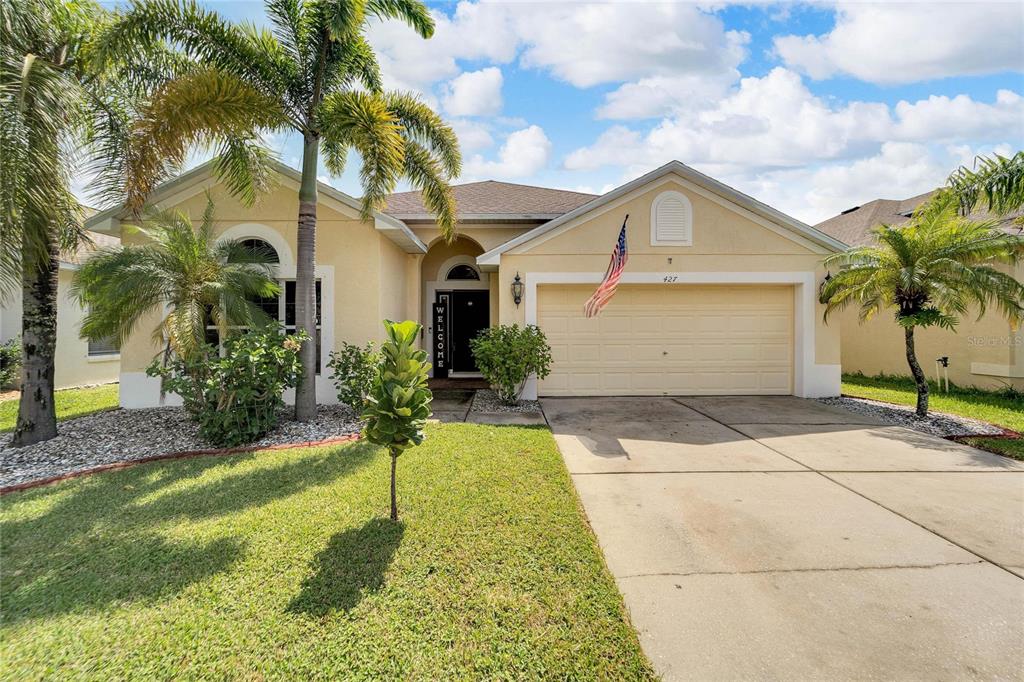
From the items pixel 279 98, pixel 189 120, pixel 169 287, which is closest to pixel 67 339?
pixel 169 287

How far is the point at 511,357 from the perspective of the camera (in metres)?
9.31

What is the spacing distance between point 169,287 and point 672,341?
9.95 metres

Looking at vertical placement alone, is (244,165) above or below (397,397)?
above

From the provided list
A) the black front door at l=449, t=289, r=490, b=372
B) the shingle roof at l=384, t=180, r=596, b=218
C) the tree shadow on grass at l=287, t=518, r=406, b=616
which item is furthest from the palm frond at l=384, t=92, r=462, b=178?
the tree shadow on grass at l=287, t=518, r=406, b=616

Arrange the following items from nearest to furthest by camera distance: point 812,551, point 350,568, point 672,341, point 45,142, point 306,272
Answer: point 350,568
point 812,551
point 45,142
point 306,272
point 672,341

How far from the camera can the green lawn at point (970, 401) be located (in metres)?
6.79

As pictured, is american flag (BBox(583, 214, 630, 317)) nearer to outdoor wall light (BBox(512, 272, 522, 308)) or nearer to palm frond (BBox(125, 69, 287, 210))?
outdoor wall light (BBox(512, 272, 522, 308))

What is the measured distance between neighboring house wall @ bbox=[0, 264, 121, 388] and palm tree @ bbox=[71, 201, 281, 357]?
632 centimetres

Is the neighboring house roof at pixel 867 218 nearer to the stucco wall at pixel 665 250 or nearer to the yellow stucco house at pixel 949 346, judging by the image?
the yellow stucco house at pixel 949 346

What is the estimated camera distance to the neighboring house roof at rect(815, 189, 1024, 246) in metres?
16.1

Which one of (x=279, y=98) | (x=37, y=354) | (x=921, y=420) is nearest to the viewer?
(x=37, y=354)

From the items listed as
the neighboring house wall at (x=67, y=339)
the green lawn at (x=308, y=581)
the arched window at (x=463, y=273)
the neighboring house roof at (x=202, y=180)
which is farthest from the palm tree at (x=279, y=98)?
the neighboring house wall at (x=67, y=339)

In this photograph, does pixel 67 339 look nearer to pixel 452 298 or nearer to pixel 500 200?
pixel 452 298

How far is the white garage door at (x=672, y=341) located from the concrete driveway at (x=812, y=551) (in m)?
3.57
